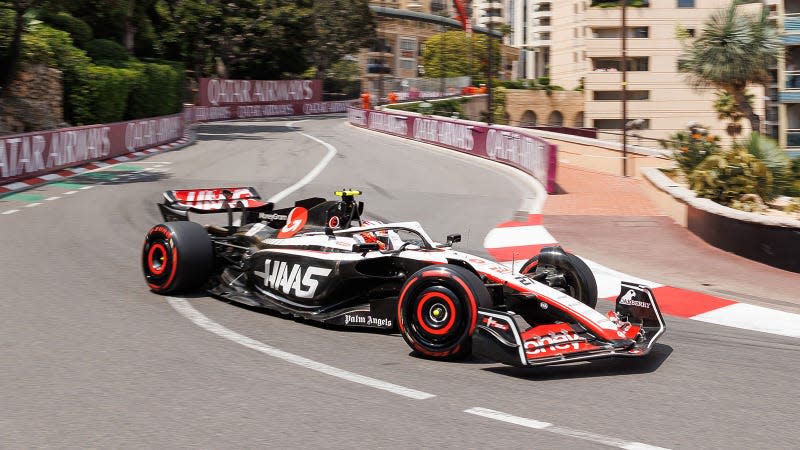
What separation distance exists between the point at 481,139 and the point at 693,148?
13.0m

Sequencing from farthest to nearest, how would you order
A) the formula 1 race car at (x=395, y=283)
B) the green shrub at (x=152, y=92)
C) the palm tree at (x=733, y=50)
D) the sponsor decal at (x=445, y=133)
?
1. the green shrub at (x=152, y=92)
2. the palm tree at (x=733, y=50)
3. the sponsor decal at (x=445, y=133)
4. the formula 1 race car at (x=395, y=283)

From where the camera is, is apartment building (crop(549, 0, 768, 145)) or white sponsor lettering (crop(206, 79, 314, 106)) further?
apartment building (crop(549, 0, 768, 145))


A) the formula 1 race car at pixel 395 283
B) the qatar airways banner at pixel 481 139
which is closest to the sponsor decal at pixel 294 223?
the formula 1 race car at pixel 395 283

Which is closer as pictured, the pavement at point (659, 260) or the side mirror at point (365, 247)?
the side mirror at point (365, 247)

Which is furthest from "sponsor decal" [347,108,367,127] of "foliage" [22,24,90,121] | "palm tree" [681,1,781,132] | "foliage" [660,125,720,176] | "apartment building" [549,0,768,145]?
"foliage" [660,125,720,176]

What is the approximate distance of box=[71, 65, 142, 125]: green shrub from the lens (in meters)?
32.2

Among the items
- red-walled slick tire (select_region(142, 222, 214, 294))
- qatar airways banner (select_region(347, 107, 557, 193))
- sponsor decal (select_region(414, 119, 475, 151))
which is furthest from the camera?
sponsor decal (select_region(414, 119, 475, 151))

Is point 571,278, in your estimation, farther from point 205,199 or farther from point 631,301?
point 205,199

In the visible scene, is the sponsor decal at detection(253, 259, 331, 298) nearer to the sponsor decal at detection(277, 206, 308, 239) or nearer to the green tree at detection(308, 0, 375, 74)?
the sponsor decal at detection(277, 206, 308, 239)

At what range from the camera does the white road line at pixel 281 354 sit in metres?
6.53

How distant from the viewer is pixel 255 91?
217 feet

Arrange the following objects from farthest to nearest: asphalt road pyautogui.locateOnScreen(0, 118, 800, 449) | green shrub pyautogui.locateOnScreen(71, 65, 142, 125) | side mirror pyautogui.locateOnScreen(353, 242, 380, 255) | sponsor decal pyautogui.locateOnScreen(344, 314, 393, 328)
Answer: green shrub pyautogui.locateOnScreen(71, 65, 142, 125)
side mirror pyautogui.locateOnScreen(353, 242, 380, 255)
sponsor decal pyautogui.locateOnScreen(344, 314, 393, 328)
asphalt road pyautogui.locateOnScreen(0, 118, 800, 449)

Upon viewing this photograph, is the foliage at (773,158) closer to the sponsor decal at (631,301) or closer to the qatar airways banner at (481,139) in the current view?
the qatar airways banner at (481,139)

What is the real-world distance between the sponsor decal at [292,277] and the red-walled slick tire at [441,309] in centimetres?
123
